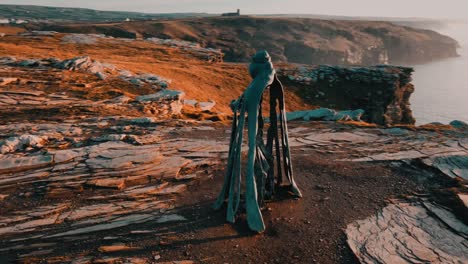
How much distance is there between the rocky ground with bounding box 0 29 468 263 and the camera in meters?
8.52

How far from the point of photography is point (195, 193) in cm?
1146

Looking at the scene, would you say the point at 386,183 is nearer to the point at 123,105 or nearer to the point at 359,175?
the point at 359,175

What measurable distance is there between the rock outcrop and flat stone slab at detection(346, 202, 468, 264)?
→ 104 feet

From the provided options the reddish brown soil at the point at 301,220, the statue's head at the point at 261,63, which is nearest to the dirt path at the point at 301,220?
the reddish brown soil at the point at 301,220

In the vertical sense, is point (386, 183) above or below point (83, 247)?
above

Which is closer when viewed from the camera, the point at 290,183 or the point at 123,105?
the point at 290,183

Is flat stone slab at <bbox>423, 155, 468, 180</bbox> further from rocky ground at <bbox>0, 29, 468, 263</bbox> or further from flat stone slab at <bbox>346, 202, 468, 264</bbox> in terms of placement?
flat stone slab at <bbox>346, 202, 468, 264</bbox>

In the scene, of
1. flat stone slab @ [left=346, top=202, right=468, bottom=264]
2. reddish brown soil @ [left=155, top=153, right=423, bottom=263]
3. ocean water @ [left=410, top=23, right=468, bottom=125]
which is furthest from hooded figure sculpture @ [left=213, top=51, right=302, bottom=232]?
ocean water @ [left=410, top=23, right=468, bottom=125]

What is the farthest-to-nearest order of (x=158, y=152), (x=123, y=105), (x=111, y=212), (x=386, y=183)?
(x=123, y=105)
(x=158, y=152)
(x=386, y=183)
(x=111, y=212)

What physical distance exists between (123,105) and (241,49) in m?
86.1

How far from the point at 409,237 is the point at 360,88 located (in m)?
39.3

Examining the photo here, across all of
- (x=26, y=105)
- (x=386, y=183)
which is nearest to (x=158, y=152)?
(x=386, y=183)

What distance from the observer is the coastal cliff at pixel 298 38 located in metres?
107

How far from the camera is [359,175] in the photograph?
1298cm
